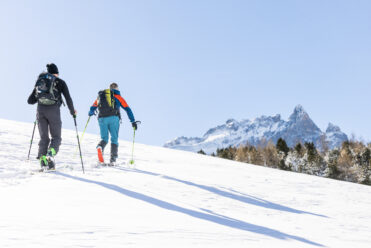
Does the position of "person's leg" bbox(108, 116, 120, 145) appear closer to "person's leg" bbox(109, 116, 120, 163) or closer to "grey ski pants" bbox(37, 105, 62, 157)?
"person's leg" bbox(109, 116, 120, 163)

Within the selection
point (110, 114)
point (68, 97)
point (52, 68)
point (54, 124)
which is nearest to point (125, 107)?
point (110, 114)

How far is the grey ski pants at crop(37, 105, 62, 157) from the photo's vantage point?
686cm

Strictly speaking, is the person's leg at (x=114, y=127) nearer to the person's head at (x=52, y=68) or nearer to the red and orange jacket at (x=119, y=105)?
the red and orange jacket at (x=119, y=105)

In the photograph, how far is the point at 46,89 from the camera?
6730 millimetres

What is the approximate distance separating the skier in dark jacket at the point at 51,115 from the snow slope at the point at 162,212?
530 millimetres

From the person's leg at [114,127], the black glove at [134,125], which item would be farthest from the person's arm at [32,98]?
the black glove at [134,125]

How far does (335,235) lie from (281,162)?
8601 cm

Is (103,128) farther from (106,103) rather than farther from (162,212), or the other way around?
(162,212)

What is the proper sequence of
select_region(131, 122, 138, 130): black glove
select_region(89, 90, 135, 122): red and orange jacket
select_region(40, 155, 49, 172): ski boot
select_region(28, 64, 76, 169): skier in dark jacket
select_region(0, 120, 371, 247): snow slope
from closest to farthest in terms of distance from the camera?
select_region(0, 120, 371, 247): snow slope
select_region(40, 155, 49, 172): ski boot
select_region(28, 64, 76, 169): skier in dark jacket
select_region(89, 90, 135, 122): red and orange jacket
select_region(131, 122, 138, 130): black glove

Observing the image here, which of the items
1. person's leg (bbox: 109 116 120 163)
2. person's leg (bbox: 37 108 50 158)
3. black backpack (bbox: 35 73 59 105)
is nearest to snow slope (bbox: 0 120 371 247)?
person's leg (bbox: 37 108 50 158)

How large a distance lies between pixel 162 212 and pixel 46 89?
13.5 ft

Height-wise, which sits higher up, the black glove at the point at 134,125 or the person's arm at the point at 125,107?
the person's arm at the point at 125,107

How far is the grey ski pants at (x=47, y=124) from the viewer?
686cm

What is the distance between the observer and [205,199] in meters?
5.66
